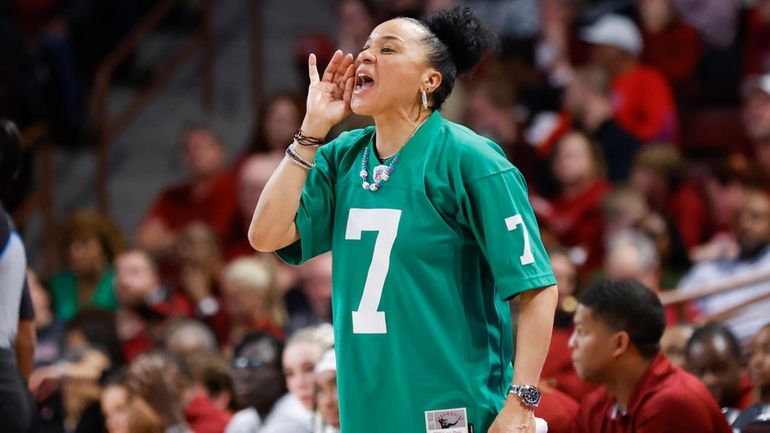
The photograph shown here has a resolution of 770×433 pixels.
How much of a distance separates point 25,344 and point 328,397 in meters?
1.05

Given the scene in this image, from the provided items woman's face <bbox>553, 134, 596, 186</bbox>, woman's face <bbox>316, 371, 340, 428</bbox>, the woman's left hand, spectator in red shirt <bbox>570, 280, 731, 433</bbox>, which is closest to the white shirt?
woman's face <bbox>316, 371, 340, 428</bbox>

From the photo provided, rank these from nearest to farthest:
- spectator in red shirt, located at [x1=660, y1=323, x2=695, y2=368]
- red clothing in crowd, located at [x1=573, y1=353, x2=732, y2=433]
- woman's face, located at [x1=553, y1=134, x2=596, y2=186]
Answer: red clothing in crowd, located at [x1=573, y1=353, x2=732, y2=433], spectator in red shirt, located at [x1=660, y1=323, x2=695, y2=368], woman's face, located at [x1=553, y1=134, x2=596, y2=186]

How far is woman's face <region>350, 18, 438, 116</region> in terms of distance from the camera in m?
3.79

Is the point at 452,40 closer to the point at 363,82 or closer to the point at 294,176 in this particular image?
the point at 363,82

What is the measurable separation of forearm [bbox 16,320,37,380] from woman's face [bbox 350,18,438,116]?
155cm

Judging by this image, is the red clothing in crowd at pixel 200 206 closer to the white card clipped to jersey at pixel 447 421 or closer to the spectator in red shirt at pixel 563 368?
the spectator in red shirt at pixel 563 368

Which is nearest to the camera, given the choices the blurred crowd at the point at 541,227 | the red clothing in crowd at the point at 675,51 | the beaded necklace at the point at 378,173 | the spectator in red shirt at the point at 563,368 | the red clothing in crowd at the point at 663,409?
the beaded necklace at the point at 378,173

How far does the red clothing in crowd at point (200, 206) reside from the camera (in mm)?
9141

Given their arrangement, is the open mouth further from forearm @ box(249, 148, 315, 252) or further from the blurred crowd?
the blurred crowd

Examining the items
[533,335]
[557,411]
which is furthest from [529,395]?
[557,411]

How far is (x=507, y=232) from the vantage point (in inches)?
141

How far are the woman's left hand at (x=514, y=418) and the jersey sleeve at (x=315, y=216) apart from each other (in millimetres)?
710

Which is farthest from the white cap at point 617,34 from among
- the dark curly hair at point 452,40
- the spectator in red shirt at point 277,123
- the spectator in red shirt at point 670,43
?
the dark curly hair at point 452,40

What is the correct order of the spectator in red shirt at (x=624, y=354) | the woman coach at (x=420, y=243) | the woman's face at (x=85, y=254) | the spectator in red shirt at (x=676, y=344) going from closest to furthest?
the woman coach at (x=420, y=243) < the spectator in red shirt at (x=624, y=354) < the spectator in red shirt at (x=676, y=344) < the woman's face at (x=85, y=254)
